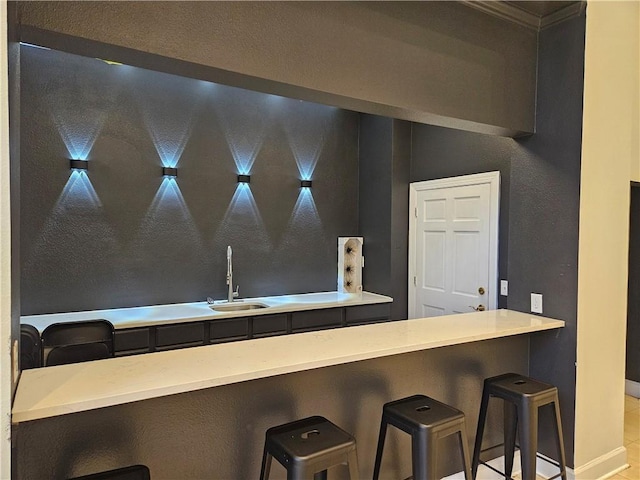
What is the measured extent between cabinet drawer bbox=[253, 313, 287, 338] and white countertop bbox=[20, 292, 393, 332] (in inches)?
2.2

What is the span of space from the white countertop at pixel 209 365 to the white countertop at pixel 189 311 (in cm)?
143

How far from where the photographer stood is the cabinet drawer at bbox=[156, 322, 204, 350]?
3156mm

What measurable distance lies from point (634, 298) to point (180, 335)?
4097 mm

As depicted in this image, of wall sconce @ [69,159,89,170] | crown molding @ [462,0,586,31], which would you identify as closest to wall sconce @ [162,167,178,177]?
wall sconce @ [69,159,89,170]

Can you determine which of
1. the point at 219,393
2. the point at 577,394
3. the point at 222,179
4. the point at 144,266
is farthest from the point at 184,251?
the point at 577,394

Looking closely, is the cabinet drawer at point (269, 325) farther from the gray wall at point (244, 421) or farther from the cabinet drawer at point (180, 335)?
the gray wall at point (244, 421)

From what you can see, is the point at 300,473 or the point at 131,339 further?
the point at 131,339

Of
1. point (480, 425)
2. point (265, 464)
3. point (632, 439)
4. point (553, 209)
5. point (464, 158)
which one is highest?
point (464, 158)

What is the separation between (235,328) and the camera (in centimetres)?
345

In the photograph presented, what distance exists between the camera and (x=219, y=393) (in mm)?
1795

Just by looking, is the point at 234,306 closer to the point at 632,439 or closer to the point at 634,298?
the point at 632,439

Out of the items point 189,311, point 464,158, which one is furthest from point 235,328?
point 464,158

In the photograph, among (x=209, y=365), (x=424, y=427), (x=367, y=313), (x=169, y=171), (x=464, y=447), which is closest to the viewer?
(x=209, y=365)

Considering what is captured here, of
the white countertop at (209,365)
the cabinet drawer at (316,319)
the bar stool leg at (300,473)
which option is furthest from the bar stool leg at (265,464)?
the cabinet drawer at (316,319)
